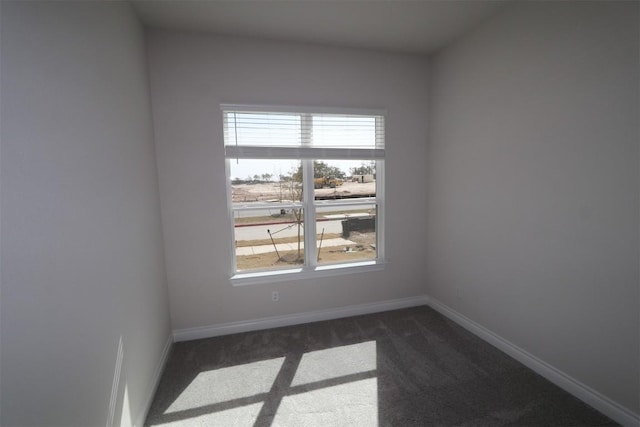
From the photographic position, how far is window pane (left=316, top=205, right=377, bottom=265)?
10.4 feet

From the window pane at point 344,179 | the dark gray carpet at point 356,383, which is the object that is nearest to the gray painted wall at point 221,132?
the window pane at point 344,179

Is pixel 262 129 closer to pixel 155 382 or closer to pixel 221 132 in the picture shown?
pixel 221 132

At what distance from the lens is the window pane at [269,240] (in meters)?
2.93

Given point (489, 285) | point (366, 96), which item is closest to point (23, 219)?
point (366, 96)

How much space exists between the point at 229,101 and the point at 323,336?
2.45 metres

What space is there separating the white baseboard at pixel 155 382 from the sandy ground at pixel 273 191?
4.84ft

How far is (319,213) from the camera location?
312 centimetres

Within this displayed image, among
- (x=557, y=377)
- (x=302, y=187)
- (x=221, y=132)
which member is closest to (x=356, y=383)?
(x=557, y=377)

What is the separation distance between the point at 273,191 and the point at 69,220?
1.90m

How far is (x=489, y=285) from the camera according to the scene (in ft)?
8.55

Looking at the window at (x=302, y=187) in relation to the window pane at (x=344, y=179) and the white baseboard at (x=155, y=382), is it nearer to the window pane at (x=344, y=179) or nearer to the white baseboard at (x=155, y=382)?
the window pane at (x=344, y=179)

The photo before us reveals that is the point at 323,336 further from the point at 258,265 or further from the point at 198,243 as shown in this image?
the point at 198,243

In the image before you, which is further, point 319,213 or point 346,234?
point 346,234

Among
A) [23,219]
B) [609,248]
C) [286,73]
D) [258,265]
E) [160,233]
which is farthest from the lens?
[258,265]
